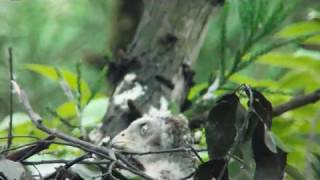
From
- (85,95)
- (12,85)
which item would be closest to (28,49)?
(85,95)

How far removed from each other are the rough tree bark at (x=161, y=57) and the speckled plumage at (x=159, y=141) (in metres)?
0.24

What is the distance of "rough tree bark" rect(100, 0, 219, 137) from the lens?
121 cm

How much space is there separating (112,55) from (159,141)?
597 millimetres

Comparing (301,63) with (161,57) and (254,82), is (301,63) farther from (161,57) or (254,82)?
(161,57)

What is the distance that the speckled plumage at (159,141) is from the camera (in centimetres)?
87

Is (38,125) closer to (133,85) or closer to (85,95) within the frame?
(133,85)

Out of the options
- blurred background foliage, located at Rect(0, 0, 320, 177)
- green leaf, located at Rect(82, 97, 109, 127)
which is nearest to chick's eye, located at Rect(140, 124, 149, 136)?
blurred background foliage, located at Rect(0, 0, 320, 177)

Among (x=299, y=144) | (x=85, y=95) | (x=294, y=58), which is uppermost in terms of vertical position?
(x=85, y=95)

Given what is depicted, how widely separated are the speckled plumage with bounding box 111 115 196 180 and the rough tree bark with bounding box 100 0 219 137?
24 cm

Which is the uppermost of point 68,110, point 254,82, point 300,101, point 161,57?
point 68,110

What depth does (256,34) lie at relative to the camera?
1317 millimetres

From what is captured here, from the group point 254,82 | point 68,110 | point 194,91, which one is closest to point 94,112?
point 68,110

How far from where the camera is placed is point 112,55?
1506 millimetres

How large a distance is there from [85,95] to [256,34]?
1.05ft
